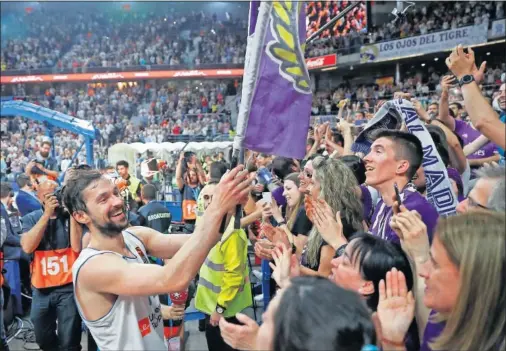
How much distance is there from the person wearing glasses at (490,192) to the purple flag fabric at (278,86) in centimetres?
82

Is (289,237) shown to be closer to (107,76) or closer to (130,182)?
(130,182)

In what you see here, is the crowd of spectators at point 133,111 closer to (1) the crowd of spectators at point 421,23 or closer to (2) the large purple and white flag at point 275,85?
(1) the crowd of spectators at point 421,23

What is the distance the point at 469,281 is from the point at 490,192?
71cm

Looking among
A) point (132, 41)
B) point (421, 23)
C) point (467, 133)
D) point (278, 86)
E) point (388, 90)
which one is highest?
point (132, 41)

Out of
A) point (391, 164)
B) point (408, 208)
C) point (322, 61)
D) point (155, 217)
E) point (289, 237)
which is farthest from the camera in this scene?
point (322, 61)

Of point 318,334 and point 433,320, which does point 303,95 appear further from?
point 318,334

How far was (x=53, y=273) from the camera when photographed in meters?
4.81

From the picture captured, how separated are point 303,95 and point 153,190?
4.40 meters

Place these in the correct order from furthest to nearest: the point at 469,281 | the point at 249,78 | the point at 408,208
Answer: the point at 408,208, the point at 249,78, the point at 469,281

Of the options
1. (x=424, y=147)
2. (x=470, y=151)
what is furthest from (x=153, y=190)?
(x=424, y=147)

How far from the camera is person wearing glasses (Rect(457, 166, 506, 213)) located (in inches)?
85.9

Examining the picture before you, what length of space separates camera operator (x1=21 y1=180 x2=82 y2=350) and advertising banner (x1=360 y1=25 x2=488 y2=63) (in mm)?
19739

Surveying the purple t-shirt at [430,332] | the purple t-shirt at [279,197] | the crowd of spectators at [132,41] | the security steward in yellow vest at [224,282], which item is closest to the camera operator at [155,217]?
the purple t-shirt at [279,197]

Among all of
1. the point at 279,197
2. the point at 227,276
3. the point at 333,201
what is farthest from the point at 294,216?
the point at 279,197
